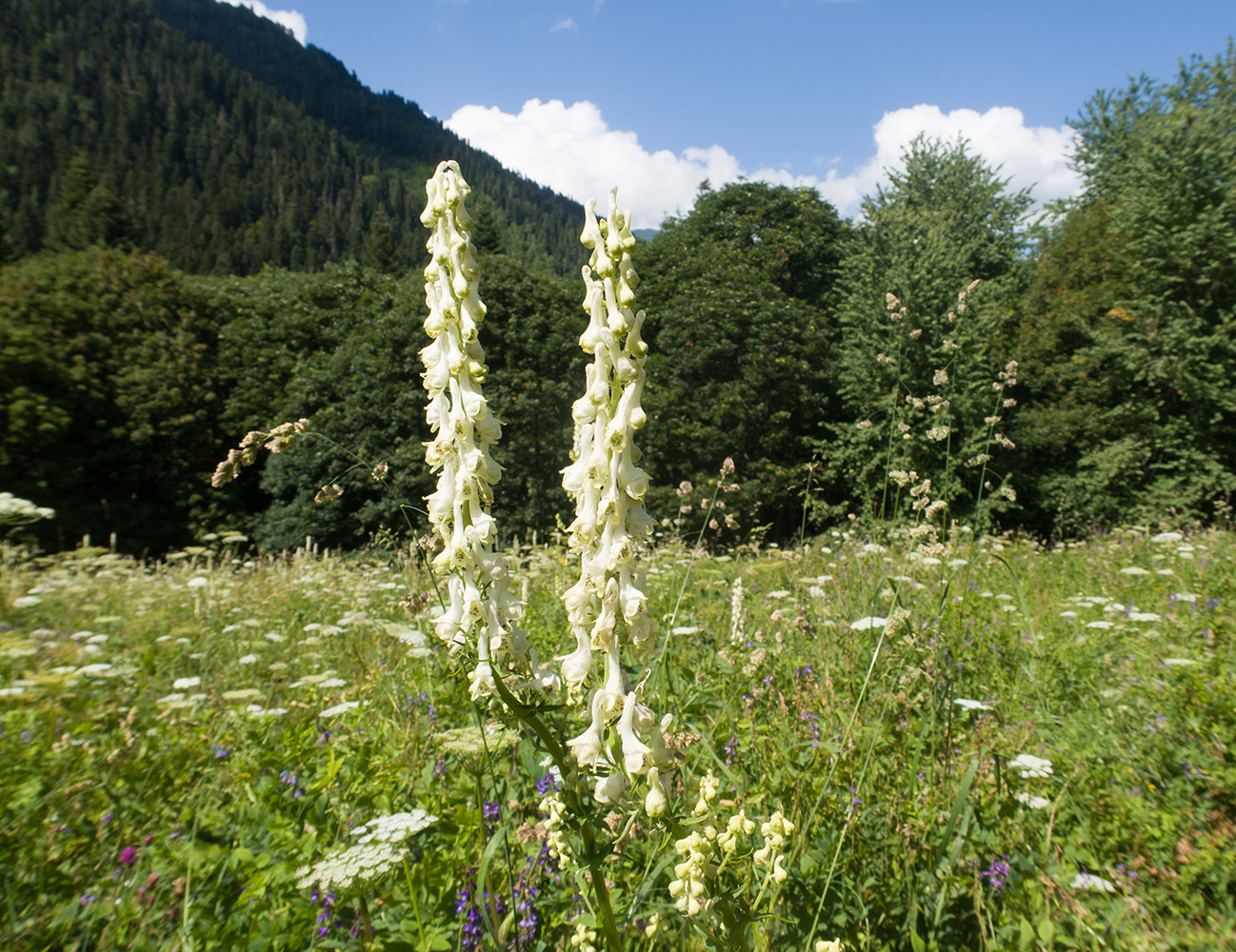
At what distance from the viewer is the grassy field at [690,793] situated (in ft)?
6.00

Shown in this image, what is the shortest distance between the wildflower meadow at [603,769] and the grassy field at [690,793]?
2 cm

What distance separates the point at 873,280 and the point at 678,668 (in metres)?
20.4

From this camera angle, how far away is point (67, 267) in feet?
71.9

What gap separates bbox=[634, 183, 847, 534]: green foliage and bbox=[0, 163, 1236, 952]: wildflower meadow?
14.3 metres

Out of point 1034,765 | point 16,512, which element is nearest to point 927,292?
point 1034,765

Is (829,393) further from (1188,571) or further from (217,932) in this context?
(217,932)

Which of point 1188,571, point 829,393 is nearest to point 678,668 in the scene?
point 1188,571

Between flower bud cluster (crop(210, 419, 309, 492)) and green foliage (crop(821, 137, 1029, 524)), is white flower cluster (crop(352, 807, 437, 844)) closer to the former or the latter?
flower bud cluster (crop(210, 419, 309, 492))

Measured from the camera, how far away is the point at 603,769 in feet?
Answer: 4.04

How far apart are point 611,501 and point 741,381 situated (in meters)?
19.1

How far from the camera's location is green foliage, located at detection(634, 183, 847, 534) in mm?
19172

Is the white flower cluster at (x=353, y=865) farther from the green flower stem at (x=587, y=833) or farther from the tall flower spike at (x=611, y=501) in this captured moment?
the tall flower spike at (x=611, y=501)

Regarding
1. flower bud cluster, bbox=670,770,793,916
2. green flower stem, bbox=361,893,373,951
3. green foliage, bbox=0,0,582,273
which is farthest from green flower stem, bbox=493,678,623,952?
green foliage, bbox=0,0,582,273

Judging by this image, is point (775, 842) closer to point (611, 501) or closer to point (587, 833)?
point (587, 833)
